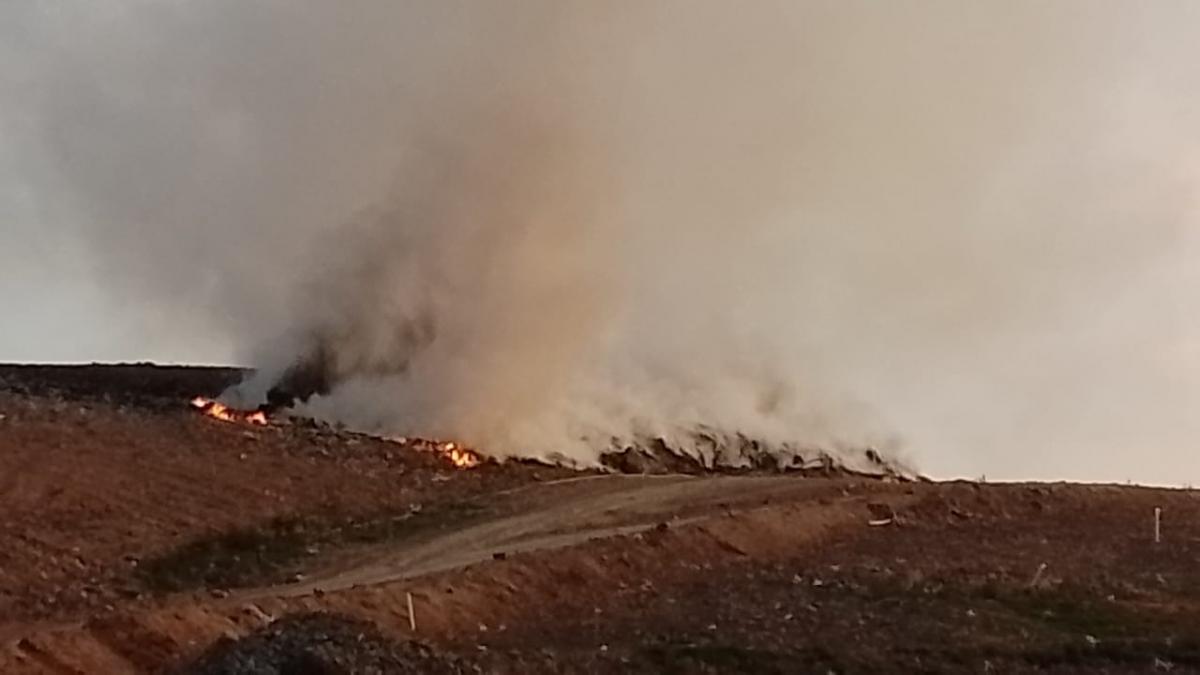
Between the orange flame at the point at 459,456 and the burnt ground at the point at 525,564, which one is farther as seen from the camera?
the orange flame at the point at 459,456

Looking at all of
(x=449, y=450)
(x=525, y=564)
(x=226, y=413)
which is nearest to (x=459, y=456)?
(x=449, y=450)

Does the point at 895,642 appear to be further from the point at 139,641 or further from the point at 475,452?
the point at 475,452

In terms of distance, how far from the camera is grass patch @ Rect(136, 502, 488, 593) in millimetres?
19938

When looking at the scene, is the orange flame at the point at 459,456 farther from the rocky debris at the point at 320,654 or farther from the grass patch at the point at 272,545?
the rocky debris at the point at 320,654

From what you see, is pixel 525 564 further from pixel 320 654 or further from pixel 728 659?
pixel 320 654

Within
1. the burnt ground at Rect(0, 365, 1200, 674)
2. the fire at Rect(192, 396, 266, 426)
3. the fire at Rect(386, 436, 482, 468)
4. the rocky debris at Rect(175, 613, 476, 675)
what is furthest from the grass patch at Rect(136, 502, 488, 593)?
the fire at Rect(192, 396, 266, 426)

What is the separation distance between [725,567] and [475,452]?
29.6ft

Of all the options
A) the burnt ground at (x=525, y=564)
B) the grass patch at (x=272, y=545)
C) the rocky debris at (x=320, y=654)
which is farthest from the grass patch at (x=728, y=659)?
the grass patch at (x=272, y=545)

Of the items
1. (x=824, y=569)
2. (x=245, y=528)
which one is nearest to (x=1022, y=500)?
(x=824, y=569)

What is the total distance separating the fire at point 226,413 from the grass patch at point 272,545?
226 inches

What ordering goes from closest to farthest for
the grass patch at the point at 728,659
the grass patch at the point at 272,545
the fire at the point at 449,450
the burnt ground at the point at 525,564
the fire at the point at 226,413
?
the grass patch at the point at 728,659
the burnt ground at the point at 525,564
the grass patch at the point at 272,545
the fire at the point at 449,450
the fire at the point at 226,413

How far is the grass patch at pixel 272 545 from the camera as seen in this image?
19.9m

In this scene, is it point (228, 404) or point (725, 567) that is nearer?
point (725, 567)

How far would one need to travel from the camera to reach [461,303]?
31.4 meters
